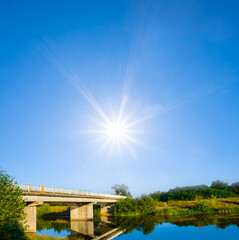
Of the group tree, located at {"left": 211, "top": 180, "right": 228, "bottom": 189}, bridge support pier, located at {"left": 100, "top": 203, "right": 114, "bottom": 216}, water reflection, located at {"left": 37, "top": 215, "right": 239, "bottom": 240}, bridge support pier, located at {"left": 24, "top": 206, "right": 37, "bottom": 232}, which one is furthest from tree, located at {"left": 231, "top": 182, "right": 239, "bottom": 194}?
bridge support pier, located at {"left": 24, "top": 206, "right": 37, "bottom": 232}

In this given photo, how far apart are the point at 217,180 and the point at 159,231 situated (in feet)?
491

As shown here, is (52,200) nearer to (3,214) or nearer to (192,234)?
(3,214)

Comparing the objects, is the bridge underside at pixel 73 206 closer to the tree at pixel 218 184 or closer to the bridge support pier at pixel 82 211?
the bridge support pier at pixel 82 211

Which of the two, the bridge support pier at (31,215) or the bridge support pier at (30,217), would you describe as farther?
the bridge support pier at (30,217)

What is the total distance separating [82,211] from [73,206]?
276 cm

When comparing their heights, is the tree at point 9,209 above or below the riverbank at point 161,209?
above

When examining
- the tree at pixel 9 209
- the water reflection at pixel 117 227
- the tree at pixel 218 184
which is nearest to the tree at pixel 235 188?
the tree at pixel 218 184

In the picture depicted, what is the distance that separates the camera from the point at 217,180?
566ft

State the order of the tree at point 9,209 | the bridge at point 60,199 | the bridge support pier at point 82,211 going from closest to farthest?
the tree at point 9,209 → the bridge at point 60,199 → the bridge support pier at point 82,211

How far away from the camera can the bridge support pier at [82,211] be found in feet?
194

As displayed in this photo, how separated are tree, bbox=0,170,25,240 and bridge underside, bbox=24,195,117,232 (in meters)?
2.15

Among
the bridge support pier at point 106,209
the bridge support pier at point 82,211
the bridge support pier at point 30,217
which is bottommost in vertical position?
the bridge support pier at point 106,209

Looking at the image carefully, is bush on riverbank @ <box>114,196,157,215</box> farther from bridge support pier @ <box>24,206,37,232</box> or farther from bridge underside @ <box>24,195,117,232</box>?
bridge support pier @ <box>24,206,37,232</box>

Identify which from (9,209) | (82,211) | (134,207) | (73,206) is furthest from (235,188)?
(9,209)
